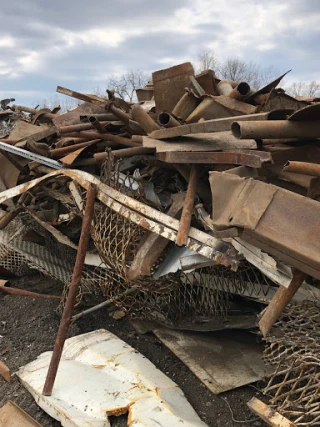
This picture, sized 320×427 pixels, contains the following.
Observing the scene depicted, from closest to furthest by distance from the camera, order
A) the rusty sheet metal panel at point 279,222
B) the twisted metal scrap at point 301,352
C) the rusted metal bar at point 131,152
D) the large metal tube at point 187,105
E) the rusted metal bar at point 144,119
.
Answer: the rusty sheet metal panel at point 279,222, the twisted metal scrap at point 301,352, the rusted metal bar at point 144,119, the rusted metal bar at point 131,152, the large metal tube at point 187,105

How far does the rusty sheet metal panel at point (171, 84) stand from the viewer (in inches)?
128

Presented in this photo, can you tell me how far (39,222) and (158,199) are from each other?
3.82 feet

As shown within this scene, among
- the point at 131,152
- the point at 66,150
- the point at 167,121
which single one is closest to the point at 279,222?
the point at 167,121

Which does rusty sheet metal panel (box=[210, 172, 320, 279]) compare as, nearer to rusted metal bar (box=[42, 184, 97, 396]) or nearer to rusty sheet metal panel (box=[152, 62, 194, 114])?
rusted metal bar (box=[42, 184, 97, 396])

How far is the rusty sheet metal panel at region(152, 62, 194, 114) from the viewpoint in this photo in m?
3.25

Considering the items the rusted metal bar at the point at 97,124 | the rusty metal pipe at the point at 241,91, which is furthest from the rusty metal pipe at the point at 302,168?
the rusted metal bar at the point at 97,124

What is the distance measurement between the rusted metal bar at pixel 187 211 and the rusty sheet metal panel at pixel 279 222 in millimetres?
484

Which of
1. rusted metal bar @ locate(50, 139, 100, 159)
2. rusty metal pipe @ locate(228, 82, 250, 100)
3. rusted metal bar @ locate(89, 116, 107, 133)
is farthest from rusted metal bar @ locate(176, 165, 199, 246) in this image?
rusted metal bar @ locate(50, 139, 100, 159)

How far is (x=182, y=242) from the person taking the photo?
7.08 ft

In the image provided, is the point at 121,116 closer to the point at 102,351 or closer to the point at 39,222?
the point at 39,222

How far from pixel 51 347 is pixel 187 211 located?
5.52 feet

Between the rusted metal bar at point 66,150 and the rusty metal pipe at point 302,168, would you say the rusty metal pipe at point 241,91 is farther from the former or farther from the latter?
the rusty metal pipe at point 302,168

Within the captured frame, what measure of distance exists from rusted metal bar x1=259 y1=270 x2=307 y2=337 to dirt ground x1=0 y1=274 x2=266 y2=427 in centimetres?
88

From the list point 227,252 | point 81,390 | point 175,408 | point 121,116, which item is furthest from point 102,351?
point 121,116
